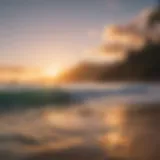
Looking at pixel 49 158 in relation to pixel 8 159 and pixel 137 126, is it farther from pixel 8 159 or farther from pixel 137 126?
pixel 137 126

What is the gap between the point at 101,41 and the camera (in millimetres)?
935

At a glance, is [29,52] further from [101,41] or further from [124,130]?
[124,130]

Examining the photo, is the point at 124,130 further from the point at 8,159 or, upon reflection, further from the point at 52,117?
the point at 8,159

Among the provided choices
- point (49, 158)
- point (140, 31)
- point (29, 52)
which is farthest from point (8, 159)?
point (140, 31)

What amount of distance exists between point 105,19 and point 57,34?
6.1 inches

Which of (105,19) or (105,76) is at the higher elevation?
(105,19)

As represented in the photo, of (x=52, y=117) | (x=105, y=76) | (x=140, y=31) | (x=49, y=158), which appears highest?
(x=140, y=31)

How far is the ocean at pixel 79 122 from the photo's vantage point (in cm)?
91

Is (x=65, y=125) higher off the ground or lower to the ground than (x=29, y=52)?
lower

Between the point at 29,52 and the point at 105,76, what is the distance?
24cm

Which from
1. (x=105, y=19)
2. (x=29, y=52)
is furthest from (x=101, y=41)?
(x=29, y=52)

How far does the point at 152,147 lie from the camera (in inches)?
36.2

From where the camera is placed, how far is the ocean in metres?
0.91

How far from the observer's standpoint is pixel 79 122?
0.92 metres
